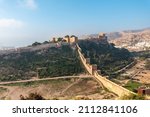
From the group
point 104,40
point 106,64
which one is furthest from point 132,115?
point 104,40

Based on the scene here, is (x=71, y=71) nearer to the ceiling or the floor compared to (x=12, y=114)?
nearer to the floor

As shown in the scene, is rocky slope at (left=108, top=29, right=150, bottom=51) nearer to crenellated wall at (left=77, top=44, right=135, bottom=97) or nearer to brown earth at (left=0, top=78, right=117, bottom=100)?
crenellated wall at (left=77, top=44, right=135, bottom=97)

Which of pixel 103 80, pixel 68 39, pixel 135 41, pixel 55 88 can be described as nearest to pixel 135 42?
pixel 135 41

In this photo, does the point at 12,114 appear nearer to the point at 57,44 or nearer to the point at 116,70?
the point at 116,70

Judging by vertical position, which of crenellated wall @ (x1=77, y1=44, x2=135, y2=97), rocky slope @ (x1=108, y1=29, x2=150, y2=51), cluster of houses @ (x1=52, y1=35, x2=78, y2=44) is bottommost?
rocky slope @ (x1=108, y1=29, x2=150, y2=51)

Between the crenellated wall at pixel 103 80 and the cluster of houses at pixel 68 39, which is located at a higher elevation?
the cluster of houses at pixel 68 39

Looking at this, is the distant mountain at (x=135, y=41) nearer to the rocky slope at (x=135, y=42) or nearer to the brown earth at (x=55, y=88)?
the rocky slope at (x=135, y=42)

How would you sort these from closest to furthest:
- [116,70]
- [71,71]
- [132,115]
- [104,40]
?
[132,115]
[71,71]
[116,70]
[104,40]

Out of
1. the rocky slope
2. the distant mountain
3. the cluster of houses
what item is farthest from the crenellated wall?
the distant mountain

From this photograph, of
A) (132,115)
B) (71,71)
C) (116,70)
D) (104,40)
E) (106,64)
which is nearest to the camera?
(132,115)

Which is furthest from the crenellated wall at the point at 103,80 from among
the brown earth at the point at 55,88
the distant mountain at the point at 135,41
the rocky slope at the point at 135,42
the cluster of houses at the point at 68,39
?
the distant mountain at the point at 135,41

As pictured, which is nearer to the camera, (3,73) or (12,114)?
(12,114)
